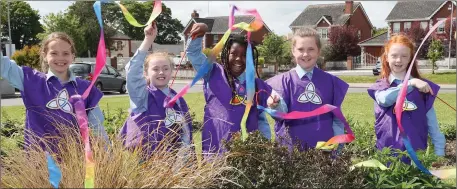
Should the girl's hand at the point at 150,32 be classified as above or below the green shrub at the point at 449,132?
above

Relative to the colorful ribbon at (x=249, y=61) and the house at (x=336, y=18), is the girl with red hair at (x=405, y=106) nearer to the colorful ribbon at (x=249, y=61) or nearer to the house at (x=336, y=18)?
the colorful ribbon at (x=249, y=61)

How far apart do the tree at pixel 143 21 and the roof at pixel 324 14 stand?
16.7 meters

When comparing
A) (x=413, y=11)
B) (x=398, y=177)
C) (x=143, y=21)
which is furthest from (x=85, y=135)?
(x=143, y=21)

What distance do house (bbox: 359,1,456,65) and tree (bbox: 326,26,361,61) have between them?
3.30ft

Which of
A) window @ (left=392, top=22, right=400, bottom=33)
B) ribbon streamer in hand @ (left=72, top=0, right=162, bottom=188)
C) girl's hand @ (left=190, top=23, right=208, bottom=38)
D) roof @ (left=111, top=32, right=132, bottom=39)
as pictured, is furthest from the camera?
roof @ (left=111, top=32, right=132, bottom=39)

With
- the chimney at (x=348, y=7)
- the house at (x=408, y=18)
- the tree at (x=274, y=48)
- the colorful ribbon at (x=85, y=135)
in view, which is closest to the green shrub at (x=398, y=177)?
the colorful ribbon at (x=85, y=135)

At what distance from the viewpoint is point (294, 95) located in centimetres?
360

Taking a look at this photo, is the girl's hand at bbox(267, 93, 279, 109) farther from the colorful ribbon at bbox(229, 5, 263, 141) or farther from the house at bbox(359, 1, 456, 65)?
the house at bbox(359, 1, 456, 65)

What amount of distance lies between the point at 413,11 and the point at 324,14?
10.6 m

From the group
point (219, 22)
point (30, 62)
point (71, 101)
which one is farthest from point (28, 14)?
point (71, 101)

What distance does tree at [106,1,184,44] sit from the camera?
63812 mm

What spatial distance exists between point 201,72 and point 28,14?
59.1m

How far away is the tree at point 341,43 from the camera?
4834 centimetres

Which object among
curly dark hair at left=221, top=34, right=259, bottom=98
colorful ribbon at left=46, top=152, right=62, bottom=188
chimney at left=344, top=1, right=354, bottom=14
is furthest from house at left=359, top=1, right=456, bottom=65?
colorful ribbon at left=46, top=152, right=62, bottom=188
